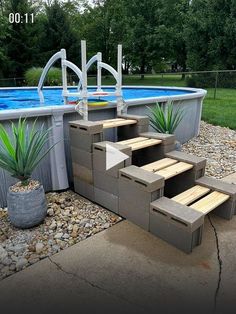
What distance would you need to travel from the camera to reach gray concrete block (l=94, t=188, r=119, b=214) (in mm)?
2833

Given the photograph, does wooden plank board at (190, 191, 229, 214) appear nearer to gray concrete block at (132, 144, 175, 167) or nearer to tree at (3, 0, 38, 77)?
gray concrete block at (132, 144, 175, 167)

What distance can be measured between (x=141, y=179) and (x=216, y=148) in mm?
3027

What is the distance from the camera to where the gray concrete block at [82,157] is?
9.63 ft

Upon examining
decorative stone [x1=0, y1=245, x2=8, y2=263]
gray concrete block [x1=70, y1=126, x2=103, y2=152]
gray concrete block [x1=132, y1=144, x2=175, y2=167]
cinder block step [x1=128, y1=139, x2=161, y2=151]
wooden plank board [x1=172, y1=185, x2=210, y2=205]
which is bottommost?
decorative stone [x1=0, y1=245, x2=8, y2=263]

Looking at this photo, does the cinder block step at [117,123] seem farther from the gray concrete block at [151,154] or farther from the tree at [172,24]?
the tree at [172,24]

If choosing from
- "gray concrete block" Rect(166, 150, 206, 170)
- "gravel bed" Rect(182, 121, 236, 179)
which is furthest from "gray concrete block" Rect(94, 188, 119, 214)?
"gravel bed" Rect(182, 121, 236, 179)

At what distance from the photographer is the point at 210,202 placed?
2590 mm

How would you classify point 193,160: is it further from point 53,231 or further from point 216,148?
point 216,148

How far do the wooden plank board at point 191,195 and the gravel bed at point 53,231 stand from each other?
0.64 meters

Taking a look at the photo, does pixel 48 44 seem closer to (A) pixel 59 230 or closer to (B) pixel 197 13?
(B) pixel 197 13

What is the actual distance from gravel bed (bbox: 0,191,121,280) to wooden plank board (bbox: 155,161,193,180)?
2.07 feet

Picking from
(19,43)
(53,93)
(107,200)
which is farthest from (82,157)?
(19,43)

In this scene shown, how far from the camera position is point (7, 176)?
2.89 meters

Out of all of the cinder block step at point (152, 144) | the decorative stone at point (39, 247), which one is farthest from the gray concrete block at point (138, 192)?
the decorative stone at point (39, 247)
